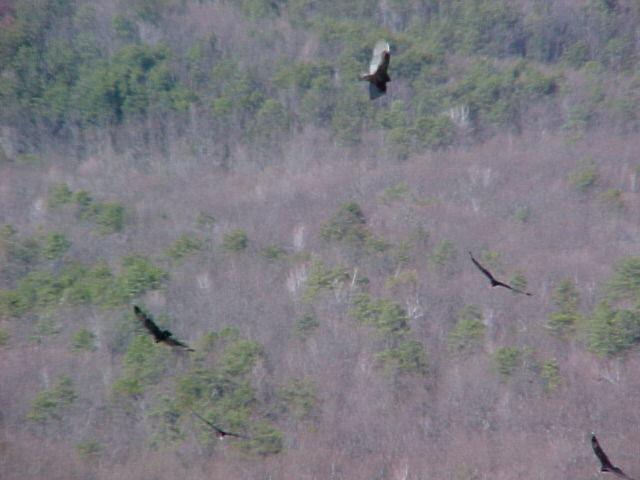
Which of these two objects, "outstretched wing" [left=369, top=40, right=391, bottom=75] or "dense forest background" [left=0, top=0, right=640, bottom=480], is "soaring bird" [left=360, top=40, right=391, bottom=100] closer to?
"outstretched wing" [left=369, top=40, right=391, bottom=75]

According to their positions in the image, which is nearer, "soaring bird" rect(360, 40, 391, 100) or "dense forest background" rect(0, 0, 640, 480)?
"soaring bird" rect(360, 40, 391, 100)

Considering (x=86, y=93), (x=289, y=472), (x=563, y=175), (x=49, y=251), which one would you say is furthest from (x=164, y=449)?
(x=86, y=93)

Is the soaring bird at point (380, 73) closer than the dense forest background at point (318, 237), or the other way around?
the soaring bird at point (380, 73)

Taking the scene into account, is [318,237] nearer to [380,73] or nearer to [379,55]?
[379,55]

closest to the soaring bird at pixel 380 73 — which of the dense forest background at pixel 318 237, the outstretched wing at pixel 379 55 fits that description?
the outstretched wing at pixel 379 55

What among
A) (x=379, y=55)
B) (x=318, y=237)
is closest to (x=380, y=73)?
(x=379, y=55)

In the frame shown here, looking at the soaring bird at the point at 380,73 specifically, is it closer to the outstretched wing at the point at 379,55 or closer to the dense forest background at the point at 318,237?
the outstretched wing at the point at 379,55

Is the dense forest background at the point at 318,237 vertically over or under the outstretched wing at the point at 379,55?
under

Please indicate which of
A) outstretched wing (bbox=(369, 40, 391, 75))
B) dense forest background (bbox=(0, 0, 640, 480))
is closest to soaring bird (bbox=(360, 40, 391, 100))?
outstretched wing (bbox=(369, 40, 391, 75))

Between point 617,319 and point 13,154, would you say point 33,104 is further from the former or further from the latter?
point 617,319
